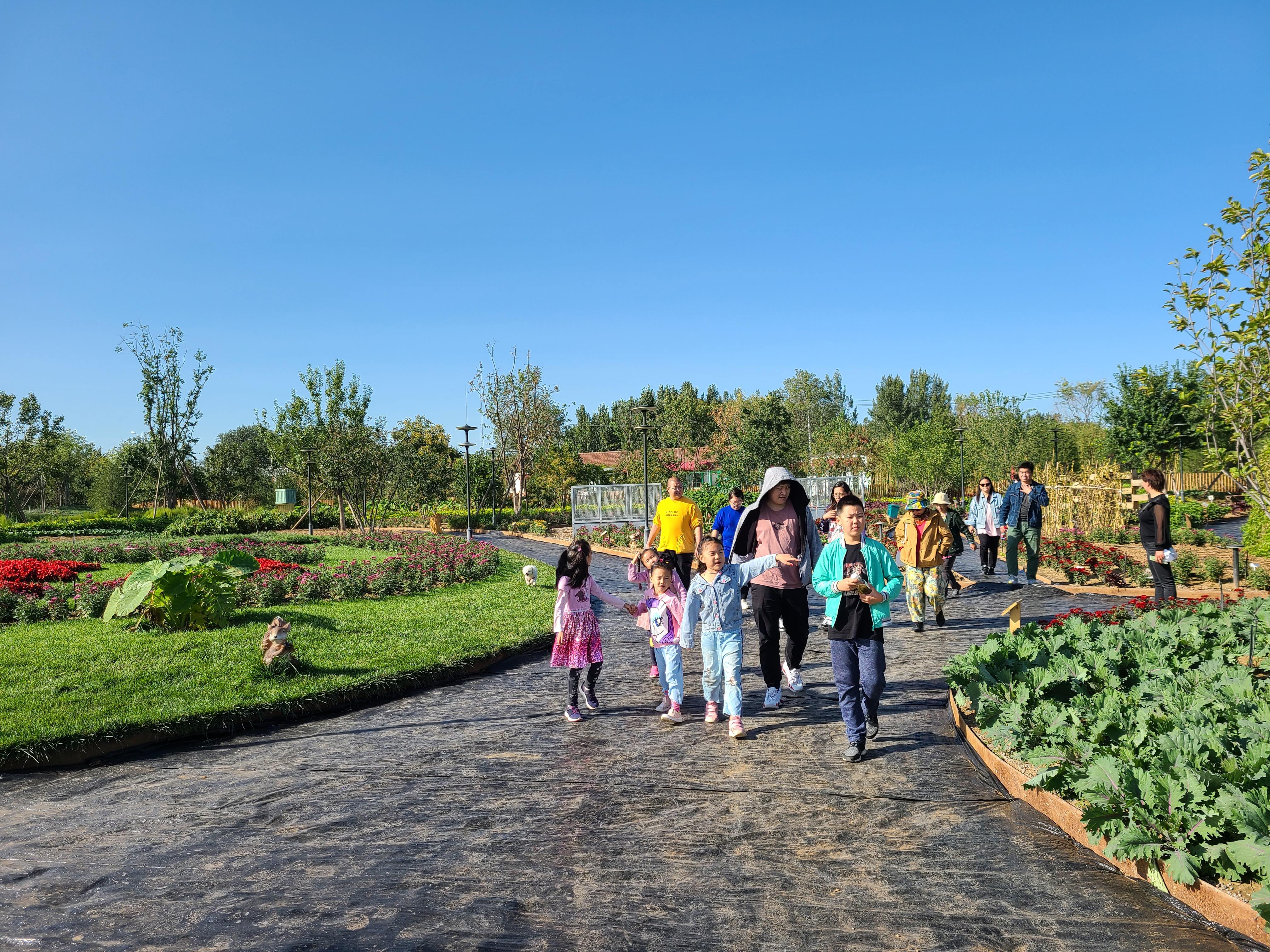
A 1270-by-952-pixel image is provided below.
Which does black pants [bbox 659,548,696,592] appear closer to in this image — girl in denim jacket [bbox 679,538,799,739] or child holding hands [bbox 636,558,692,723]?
child holding hands [bbox 636,558,692,723]

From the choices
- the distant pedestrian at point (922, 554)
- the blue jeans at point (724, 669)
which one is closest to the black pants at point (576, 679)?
the blue jeans at point (724, 669)

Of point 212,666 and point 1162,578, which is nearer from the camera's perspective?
point 212,666

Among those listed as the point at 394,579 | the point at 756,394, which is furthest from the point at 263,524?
the point at 756,394

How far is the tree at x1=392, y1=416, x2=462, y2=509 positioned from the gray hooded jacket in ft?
91.8

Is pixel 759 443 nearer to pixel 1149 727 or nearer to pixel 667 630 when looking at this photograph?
pixel 667 630

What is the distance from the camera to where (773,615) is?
6.54m

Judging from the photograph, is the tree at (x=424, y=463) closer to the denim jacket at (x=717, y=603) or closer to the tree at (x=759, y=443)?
the tree at (x=759, y=443)

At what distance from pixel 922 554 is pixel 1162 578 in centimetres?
251

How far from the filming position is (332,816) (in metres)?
4.75

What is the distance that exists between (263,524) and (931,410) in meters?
67.8

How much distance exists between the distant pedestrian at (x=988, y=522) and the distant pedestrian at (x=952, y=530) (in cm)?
24

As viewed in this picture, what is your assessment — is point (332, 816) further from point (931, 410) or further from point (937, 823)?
point (931, 410)

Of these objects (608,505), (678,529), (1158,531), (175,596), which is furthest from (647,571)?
(608,505)

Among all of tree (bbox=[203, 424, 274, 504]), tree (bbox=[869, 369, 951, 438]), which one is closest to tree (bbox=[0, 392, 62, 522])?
tree (bbox=[203, 424, 274, 504])
